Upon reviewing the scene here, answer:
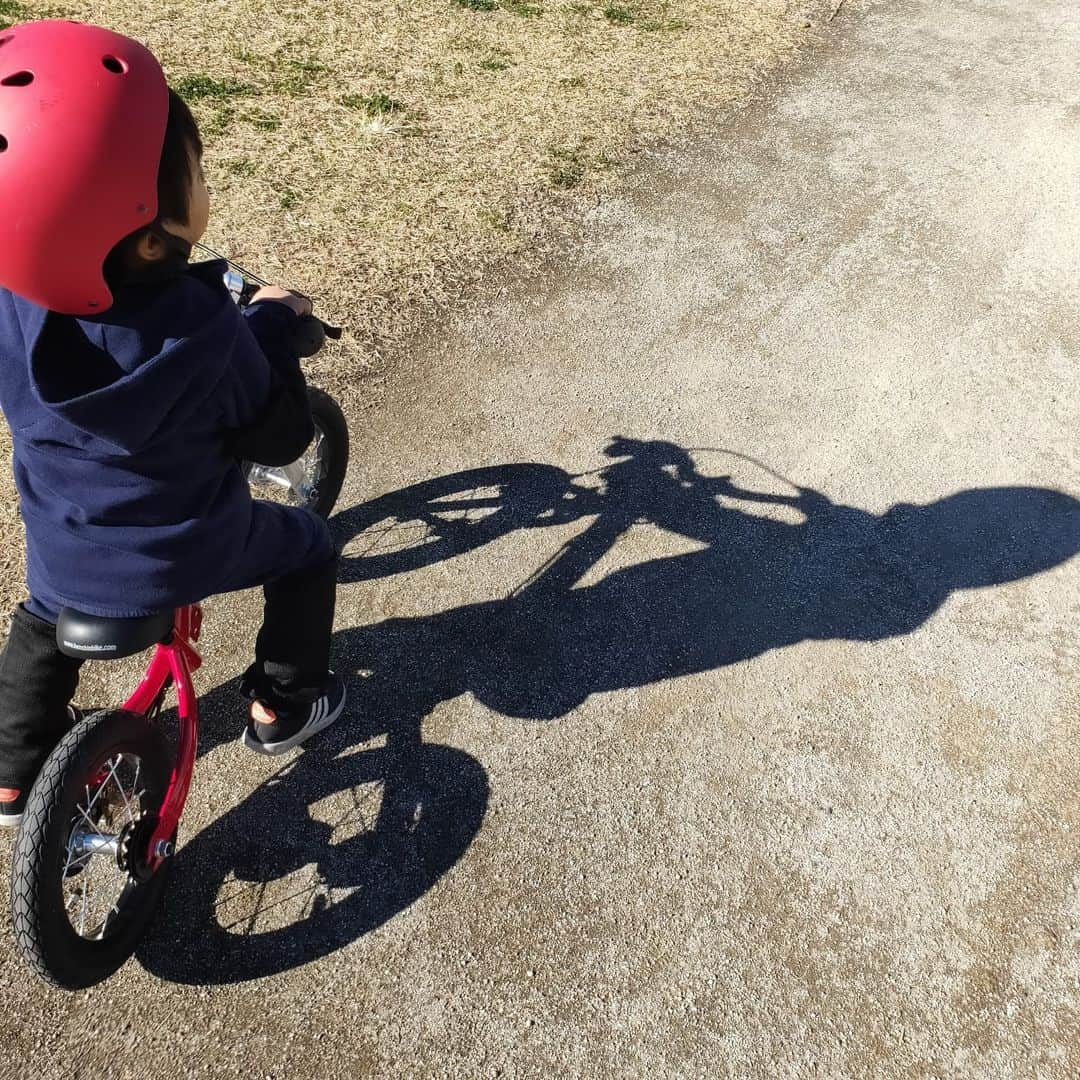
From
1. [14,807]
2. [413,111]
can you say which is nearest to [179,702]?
[14,807]

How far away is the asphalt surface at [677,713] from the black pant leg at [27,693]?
0.51 metres

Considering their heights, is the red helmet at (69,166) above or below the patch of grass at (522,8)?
above

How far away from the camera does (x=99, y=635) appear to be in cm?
216

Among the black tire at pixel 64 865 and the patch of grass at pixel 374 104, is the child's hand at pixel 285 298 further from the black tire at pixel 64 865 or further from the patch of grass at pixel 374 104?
the patch of grass at pixel 374 104

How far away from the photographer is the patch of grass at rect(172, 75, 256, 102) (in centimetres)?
585

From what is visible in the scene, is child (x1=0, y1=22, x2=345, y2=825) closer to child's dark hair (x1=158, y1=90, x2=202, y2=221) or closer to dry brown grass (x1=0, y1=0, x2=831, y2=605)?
child's dark hair (x1=158, y1=90, x2=202, y2=221)

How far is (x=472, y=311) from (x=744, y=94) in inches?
122

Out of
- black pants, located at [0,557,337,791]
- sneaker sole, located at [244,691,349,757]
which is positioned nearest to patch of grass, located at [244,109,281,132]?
black pants, located at [0,557,337,791]

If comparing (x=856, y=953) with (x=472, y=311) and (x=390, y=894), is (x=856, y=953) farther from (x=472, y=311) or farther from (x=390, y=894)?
(x=472, y=311)

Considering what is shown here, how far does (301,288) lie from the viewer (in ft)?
15.1

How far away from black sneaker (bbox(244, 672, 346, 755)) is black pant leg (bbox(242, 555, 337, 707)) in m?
0.04

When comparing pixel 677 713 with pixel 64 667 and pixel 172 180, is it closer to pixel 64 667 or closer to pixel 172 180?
pixel 64 667

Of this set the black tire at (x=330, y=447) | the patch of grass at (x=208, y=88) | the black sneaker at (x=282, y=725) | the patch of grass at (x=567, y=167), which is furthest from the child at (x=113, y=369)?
the patch of grass at (x=208, y=88)

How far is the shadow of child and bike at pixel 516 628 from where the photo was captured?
2.70 metres
